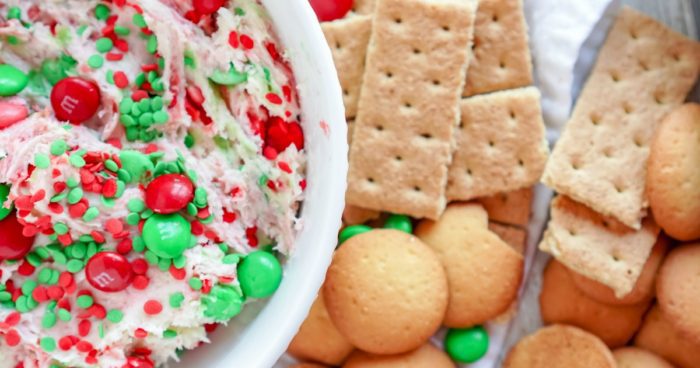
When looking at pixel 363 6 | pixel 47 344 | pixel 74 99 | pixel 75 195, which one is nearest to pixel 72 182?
pixel 75 195

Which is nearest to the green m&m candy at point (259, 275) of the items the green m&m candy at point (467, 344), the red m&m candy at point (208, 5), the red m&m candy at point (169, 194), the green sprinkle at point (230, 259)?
the green sprinkle at point (230, 259)

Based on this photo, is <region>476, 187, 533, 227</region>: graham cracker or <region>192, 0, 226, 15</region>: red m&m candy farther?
<region>476, 187, 533, 227</region>: graham cracker

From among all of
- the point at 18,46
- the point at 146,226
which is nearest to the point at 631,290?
the point at 146,226

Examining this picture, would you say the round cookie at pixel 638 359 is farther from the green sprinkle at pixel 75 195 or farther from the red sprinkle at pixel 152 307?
the green sprinkle at pixel 75 195

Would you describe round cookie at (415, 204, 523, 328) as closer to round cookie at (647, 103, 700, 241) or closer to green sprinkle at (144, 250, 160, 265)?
round cookie at (647, 103, 700, 241)

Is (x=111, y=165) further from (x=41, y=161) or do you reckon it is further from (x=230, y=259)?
(x=230, y=259)

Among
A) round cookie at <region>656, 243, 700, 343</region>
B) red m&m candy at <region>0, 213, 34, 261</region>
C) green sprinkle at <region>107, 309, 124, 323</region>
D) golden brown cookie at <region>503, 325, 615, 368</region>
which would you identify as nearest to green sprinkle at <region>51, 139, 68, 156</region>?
red m&m candy at <region>0, 213, 34, 261</region>
